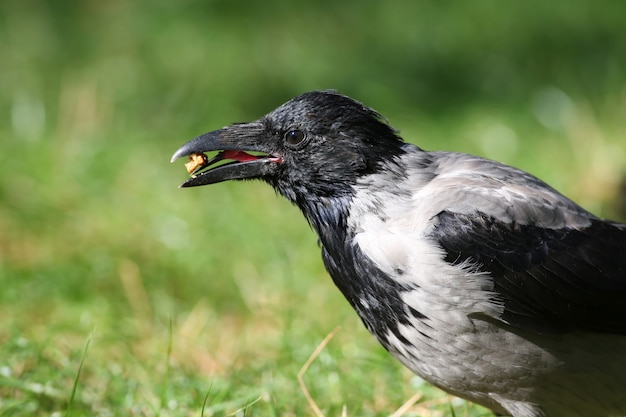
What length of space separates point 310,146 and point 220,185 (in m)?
3.11

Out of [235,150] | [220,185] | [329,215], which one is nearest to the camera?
[329,215]

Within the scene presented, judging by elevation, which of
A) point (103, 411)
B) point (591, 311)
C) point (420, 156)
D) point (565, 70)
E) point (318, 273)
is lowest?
point (103, 411)

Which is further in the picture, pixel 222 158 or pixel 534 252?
pixel 222 158

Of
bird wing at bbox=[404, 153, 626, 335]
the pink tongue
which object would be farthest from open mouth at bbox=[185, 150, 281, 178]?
bird wing at bbox=[404, 153, 626, 335]

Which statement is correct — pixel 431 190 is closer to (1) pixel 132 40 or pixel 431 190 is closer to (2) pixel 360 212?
(2) pixel 360 212

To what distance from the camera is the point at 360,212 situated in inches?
139

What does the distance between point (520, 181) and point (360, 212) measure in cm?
59

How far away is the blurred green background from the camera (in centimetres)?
405

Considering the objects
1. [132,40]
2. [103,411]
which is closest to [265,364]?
[103,411]

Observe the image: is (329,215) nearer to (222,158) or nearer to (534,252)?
(222,158)

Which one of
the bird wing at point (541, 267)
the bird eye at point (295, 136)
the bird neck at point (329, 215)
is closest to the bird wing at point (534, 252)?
the bird wing at point (541, 267)

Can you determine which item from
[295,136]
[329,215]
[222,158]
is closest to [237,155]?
[222,158]

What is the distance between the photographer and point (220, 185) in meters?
6.68

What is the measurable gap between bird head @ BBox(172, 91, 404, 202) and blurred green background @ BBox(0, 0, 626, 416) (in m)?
0.80
